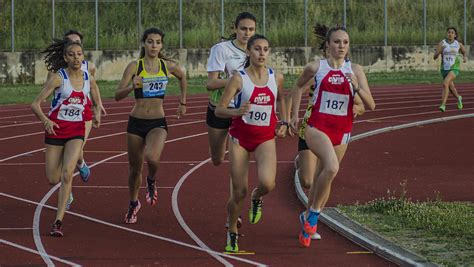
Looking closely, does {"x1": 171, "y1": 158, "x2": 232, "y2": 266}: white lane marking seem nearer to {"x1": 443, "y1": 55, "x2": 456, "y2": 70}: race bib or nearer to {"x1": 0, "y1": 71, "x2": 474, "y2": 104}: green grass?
{"x1": 443, "y1": 55, "x2": 456, "y2": 70}: race bib

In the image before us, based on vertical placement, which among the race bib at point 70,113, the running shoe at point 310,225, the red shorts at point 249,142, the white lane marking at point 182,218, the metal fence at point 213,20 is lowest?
the white lane marking at point 182,218

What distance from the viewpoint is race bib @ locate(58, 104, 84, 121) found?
1282cm

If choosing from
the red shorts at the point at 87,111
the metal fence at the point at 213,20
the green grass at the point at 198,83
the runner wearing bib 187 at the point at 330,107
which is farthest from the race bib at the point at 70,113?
the metal fence at the point at 213,20

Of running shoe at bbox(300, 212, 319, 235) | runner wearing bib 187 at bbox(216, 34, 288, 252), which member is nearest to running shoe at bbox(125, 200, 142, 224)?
runner wearing bib 187 at bbox(216, 34, 288, 252)

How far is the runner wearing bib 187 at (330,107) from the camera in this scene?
11.5m

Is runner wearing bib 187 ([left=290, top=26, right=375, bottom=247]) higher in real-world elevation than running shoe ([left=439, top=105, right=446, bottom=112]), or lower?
higher

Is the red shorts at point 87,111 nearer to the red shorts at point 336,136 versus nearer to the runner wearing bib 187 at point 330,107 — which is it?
the runner wearing bib 187 at point 330,107

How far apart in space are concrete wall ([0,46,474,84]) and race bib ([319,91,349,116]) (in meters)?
26.3

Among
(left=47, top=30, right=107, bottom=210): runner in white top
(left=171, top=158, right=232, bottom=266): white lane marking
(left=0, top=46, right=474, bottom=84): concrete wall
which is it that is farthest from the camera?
(left=0, top=46, right=474, bottom=84): concrete wall

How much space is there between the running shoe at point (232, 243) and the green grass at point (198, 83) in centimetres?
1941

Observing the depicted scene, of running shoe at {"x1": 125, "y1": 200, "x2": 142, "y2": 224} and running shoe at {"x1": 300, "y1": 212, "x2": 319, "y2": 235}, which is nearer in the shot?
running shoe at {"x1": 300, "y1": 212, "x2": 319, "y2": 235}

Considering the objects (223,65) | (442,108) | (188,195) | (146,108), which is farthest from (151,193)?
(442,108)

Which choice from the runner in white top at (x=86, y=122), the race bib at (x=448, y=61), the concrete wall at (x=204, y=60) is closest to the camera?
the runner in white top at (x=86, y=122)

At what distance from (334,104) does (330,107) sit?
0.05 meters
